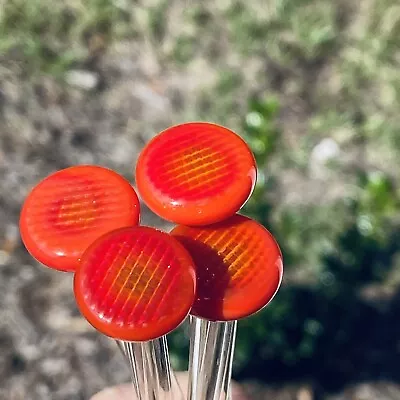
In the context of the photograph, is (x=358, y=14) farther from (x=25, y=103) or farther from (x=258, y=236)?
(x=258, y=236)

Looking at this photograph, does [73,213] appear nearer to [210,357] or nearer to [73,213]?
[73,213]

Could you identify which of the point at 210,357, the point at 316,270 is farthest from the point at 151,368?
the point at 316,270

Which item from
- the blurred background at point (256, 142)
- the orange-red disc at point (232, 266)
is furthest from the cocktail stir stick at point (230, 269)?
the blurred background at point (256, 142)

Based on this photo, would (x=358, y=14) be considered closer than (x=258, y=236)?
No

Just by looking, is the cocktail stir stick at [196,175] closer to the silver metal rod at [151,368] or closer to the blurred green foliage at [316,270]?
the silver metal rod at [151,368]

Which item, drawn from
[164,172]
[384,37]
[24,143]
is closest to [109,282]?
[164,172]

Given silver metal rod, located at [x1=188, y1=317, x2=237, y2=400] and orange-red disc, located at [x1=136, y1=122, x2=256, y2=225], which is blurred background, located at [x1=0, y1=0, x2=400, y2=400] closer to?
silver metal rod, located at [x1=188, y1=317, x2=237, y2=400]
